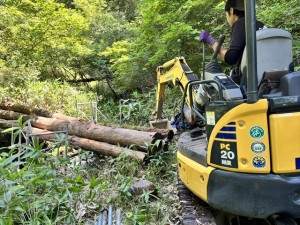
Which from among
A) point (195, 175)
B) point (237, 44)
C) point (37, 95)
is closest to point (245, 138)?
point (195, 175)

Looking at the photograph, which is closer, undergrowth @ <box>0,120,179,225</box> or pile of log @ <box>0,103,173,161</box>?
undergrowth @ <box>0,120,179,225</box>

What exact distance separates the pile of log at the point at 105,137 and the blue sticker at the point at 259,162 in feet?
9.45

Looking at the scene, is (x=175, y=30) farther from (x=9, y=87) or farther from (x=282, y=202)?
(x=282, y=202)

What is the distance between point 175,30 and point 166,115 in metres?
2.27

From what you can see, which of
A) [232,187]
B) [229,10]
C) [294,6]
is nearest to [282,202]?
[232,187]

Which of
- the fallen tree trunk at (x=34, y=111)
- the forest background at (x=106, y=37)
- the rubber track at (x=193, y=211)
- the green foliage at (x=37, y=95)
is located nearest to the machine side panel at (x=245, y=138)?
the rubber track at (x=193, y=211)

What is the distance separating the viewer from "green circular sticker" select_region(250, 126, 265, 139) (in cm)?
227

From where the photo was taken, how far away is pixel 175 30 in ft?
26.8

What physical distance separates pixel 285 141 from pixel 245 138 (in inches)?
10.3

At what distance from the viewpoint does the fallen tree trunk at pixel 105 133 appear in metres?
5.41

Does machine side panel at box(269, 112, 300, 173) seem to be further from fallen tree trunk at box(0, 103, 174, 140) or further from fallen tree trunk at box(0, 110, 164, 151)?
fallen tree trunk at box(0, 103, 174, 140)

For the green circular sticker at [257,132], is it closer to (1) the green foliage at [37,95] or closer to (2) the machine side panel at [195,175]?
(2) the machine side panel at [195,175]

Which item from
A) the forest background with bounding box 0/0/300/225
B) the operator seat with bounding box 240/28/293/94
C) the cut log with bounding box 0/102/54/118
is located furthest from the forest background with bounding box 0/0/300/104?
the operator seat with bounding box 240/28/293/94

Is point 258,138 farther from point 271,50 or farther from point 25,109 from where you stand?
point 25,109
